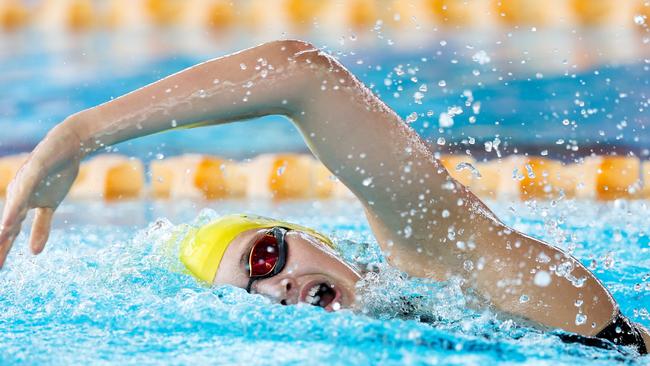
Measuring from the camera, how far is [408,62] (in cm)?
539

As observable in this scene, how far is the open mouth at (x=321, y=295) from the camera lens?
1.31m

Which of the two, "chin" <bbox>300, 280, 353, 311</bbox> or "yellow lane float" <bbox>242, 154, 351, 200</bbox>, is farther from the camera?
"yellow lane float" <bbox>242, 154, 351, 200</bbox>

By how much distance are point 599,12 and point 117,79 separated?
343 centimetres

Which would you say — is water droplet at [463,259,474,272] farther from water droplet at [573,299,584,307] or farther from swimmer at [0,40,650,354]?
water droplet at [573,299,584,307]

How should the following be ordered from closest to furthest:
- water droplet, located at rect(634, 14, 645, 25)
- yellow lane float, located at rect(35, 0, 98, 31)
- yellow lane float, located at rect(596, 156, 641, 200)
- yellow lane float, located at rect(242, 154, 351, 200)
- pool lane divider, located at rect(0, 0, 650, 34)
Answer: yellow lane float, located at rect(596, 156, 641, 200) → yellow lane float, located at rect(242, 154, 351, 200) → water droplet, located at rect(634, 14, 645, 25) → pool lane divider, located at rect(0, 0, 650, 34) → yellow lane float, located at rect(35, 0, 98, 31)

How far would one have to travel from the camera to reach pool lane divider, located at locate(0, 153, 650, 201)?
4.28 m

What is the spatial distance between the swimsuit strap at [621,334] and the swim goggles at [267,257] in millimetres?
527

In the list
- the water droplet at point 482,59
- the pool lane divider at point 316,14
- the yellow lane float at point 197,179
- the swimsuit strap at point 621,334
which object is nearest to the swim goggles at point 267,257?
the swimsuit strap at point 621,334

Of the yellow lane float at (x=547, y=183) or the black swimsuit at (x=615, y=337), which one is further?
the yellow lane float at (x=547, y=183)

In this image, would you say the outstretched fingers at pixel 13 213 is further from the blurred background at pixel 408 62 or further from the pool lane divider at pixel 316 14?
the pool lane divider at pixel 316 14

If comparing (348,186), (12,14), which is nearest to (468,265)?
(348,186)

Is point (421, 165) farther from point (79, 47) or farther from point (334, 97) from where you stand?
point (79, 47)

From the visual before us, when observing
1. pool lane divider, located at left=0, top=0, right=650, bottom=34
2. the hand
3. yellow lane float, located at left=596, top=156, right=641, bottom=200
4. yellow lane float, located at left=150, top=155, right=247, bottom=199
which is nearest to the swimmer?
the hand

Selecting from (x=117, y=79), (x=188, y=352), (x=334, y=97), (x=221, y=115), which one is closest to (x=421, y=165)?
(x=334, y=97)
